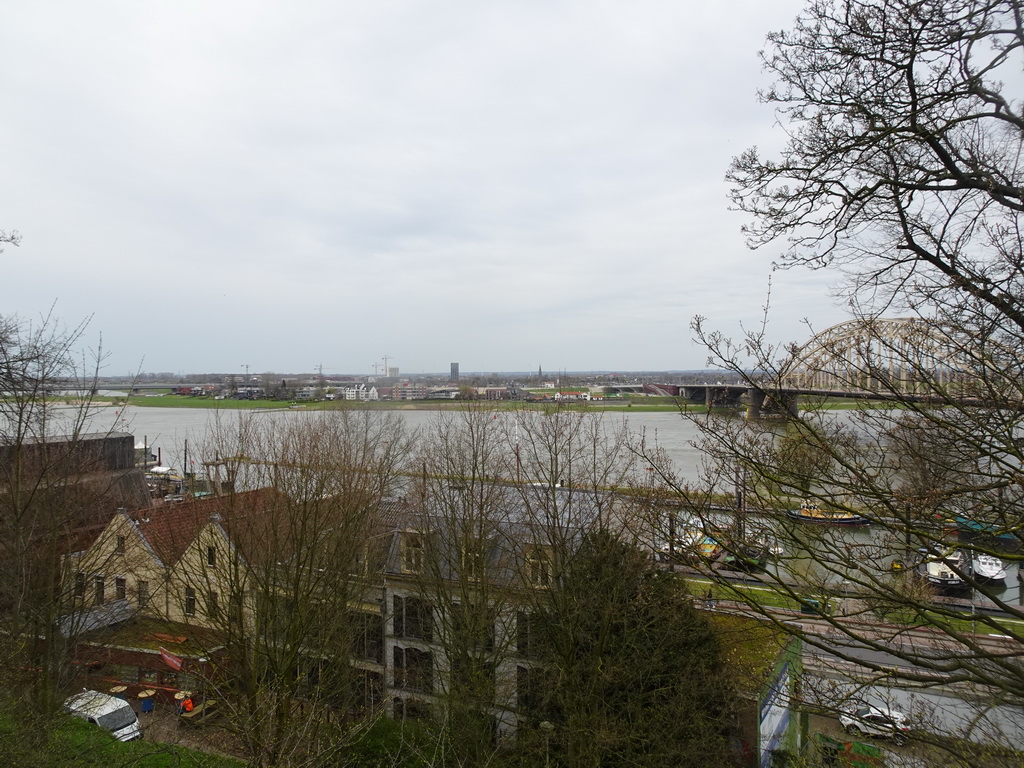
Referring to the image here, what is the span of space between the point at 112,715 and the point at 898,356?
11316 mm

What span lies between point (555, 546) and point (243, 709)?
4.33 metres

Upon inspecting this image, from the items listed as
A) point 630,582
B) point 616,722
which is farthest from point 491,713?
point 630,582

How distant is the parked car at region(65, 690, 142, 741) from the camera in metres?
8.12

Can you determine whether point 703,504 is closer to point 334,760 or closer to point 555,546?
point 555,546

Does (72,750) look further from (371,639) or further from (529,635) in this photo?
(371,639)

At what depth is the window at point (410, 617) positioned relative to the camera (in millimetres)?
9977

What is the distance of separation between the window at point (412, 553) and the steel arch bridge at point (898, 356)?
25.1ft

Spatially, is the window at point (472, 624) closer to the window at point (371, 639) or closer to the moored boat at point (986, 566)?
the window at point (371, 639)

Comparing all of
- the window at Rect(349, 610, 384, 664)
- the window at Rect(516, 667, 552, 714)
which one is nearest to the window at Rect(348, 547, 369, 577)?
the window at Rect(349, 610, 384, 664)

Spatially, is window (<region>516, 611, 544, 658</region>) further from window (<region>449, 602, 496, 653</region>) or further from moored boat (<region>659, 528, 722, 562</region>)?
moored boat (<region>659, 528, 722, 562</region>)

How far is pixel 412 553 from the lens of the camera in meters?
10.1

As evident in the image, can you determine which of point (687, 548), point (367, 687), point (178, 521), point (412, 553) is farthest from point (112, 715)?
point (687, 548)

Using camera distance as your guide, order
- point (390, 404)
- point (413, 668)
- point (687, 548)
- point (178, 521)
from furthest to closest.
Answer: point (390, 404)
point (178, 521)
point (413, 668)
point (687, 548)

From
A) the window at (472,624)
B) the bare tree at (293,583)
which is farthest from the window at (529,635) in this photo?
the bare tree at (293,583)
